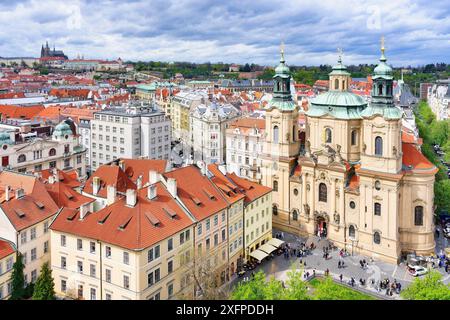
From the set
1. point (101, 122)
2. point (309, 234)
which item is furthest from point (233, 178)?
point (101, 122)

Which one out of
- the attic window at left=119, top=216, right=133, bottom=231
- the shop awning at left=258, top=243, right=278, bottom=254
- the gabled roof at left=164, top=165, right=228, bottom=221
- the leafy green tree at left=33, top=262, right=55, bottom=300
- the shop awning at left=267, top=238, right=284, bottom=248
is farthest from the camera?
the shop awning at left=267, top=238, right=284, bottom=248

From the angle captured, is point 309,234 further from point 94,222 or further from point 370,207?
point 94,222

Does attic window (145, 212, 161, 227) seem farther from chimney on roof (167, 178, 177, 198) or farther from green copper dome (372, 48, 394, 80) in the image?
green copper dome (372, 48, 394, 80)

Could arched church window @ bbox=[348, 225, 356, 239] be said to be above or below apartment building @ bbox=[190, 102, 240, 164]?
below

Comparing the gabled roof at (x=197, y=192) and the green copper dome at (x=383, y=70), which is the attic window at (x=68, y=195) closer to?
the gabled roof at (x=197, y=192)

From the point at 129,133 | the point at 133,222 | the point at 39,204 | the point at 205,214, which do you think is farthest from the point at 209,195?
the point at 129,133

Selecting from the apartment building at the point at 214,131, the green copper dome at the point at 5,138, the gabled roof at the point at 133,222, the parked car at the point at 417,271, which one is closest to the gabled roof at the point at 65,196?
the gabled roof at the point at 133,222

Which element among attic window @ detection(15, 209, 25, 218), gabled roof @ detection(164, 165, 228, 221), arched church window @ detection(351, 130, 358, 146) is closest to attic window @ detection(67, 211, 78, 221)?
attic window @ detection(15, 209, 25, 218)

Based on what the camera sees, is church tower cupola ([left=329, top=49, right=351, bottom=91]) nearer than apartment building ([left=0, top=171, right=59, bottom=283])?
No
